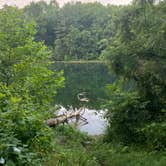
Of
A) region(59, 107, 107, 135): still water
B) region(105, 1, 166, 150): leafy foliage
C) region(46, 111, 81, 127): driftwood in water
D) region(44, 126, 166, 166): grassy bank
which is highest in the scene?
region(105, 1, 166, 150): leafy foliage

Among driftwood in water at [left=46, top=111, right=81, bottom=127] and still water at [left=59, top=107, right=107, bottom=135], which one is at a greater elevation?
driftwood in water at [left=46, top=111, right=81, bottom=127]

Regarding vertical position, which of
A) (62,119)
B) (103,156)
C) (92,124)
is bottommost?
(92,124)

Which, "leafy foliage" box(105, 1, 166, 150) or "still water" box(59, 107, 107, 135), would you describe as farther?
"still water" box(59, 107, 107, 135)

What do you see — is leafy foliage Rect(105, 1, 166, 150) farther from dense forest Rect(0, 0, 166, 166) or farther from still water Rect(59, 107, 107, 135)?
still water Rect(59, 107, 107, 135)

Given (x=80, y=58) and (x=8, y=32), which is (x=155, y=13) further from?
(x=80, y=58)

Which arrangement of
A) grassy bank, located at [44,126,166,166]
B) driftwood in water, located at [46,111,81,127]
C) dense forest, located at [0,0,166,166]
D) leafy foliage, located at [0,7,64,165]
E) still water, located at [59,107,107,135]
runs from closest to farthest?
leafy foliage, located at [0,7,64,165], grassy bank, located at [44,126,166,166], dense forest, located at [0,0,166,166], driftwood in water, located at [46,111,81,127], still water, located at [59,107,107,135]

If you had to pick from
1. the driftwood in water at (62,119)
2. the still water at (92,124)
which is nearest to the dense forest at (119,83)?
the driftwood in water at (62,119)

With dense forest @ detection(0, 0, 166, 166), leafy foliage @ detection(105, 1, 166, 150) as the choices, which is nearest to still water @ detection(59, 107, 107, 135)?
dense forest @ detection(0, 0, 166, 166)

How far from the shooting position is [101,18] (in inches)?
3083

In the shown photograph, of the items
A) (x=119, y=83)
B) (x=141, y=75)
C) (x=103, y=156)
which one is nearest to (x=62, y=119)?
(x=119, y=83)

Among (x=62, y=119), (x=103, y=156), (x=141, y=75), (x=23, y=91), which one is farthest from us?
(x=62, y=119)

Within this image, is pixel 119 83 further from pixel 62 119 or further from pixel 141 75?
pixel 62 119

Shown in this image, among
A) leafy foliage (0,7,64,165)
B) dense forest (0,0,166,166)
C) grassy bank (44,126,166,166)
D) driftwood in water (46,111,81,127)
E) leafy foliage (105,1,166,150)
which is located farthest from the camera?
driftwood in water (46,111,81,127)

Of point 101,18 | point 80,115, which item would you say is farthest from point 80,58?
point 80,115
